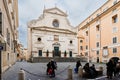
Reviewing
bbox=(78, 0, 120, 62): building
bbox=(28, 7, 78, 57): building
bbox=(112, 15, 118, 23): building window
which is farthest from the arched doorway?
bbox=(112, 15, 118, 23): building window

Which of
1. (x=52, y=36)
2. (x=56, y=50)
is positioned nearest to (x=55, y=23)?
(x=52, y=36)

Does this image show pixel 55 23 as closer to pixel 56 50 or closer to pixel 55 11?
pixel 55 11

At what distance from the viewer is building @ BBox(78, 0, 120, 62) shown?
32250 millimetres

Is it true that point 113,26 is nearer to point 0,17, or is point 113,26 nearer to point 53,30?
point 53,30

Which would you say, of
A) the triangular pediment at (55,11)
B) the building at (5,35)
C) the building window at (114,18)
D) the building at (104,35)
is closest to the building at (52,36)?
the triangular pediment at (55,11)

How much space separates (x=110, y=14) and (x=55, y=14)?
1694 cm

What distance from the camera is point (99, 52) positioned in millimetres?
38719

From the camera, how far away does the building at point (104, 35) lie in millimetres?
32250

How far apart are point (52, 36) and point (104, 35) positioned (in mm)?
14859

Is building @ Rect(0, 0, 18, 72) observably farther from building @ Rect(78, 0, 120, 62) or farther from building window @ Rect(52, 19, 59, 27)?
building window @ Rect(52, 19, 59, 27)

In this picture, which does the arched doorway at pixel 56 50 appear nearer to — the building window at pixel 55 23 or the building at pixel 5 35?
the building window at pixel 55 23

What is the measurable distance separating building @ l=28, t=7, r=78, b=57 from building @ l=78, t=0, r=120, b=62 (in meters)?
4.67

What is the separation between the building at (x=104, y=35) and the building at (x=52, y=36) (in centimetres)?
467

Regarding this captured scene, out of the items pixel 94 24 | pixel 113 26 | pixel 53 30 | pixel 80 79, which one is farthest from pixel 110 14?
pixel 80 79
